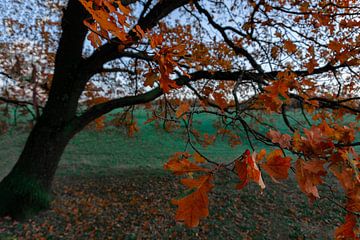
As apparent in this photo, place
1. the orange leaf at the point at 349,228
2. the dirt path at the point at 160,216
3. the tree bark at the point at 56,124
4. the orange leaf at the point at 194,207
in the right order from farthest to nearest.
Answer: the tree bark at the point at 56,124 → the dirt path at the point at 160,216 → the orange leaf at the point at 349,228 → the orange leaf at the point at 194,207

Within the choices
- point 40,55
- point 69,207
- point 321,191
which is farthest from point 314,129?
point 40,55

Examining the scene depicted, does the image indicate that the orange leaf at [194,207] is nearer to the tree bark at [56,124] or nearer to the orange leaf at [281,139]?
the orange leaf at [281,139]

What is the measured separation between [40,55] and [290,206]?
709cm

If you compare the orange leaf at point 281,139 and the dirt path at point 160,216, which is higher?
the orange leaf at point 281,139

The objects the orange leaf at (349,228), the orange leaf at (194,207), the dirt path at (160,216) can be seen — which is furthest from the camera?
the dirt path at (160,216)

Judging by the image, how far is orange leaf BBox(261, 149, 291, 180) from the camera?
0.69 metres

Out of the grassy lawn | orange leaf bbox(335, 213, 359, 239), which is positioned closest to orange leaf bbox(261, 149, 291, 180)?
orange leaf bbox(335, 213, 359, 239)

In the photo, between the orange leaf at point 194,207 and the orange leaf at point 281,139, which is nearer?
the orange leaf at point 194,207

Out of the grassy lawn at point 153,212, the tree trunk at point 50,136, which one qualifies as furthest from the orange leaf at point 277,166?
the tree trunk at point 50,136

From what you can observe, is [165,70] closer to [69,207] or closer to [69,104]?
[69,104]

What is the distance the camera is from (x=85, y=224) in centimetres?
422

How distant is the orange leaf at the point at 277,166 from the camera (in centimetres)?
69

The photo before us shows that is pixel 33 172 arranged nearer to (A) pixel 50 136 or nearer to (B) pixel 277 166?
(A) pixel 50 136

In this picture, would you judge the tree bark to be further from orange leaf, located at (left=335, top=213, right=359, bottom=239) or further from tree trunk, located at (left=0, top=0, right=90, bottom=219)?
orange leaf, located at (left=335, top=213, right=359, bottom=239)
